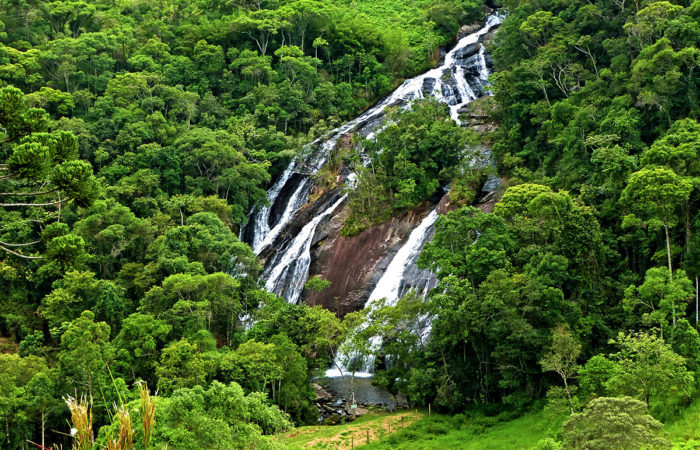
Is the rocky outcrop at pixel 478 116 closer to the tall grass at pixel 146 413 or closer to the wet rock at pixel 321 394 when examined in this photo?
the wet rock at pixel 321 394

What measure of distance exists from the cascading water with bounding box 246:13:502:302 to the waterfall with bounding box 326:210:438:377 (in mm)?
290

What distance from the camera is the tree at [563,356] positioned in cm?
2073

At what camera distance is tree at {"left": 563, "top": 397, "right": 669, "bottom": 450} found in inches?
545

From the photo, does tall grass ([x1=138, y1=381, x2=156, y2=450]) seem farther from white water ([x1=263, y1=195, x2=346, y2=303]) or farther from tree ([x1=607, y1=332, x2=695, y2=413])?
white water ([x1=263, y1=195, x2=346, y2=303])

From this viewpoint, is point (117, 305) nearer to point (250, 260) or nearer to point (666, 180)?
point (250, 260)

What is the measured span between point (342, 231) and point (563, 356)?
755 inches

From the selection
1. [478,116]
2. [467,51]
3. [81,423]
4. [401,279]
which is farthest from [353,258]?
[81,423]

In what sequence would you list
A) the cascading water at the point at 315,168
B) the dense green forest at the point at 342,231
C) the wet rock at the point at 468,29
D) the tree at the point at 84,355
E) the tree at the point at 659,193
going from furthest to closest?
the wet rock at the point at 468,29
the cascading water at the point at 315,168
the tree at the point at 84,355
the tree at the point at 659,193
the dense green forest at the point at 342,231

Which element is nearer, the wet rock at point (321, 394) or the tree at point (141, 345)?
the tree at point (141, 345)

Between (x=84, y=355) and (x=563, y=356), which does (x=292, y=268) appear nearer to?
(x=84, y=355)

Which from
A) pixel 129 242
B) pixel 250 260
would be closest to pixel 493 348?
pixel 250 260

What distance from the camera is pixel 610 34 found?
1453 inches

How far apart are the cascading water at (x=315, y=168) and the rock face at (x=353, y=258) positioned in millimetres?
1078

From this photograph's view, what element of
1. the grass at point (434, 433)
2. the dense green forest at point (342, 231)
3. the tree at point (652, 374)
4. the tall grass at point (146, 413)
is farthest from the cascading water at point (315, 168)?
the tall grass at point (146, 413)
